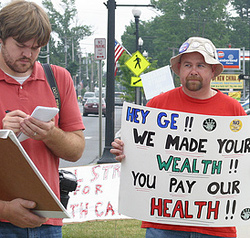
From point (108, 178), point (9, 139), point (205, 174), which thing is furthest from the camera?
point (108, 178)

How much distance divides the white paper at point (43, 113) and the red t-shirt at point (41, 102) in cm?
21

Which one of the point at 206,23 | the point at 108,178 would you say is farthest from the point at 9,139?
the point at 206,23

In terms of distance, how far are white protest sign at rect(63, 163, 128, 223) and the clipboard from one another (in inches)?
132

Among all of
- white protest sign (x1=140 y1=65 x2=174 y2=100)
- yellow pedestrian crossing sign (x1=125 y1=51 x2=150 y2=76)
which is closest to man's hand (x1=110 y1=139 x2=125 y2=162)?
white protest sign (x1=140 y1=65 x2=174 y2=100)

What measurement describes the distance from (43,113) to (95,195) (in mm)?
3733

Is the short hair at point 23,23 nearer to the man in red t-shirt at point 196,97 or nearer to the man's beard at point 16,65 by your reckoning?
the man's beard at point 16,65

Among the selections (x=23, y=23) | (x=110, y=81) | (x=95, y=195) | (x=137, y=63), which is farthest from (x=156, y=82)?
(x=137, y=63)

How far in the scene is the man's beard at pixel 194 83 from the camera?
10.6ft

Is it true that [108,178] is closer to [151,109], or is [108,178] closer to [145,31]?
[151,109]

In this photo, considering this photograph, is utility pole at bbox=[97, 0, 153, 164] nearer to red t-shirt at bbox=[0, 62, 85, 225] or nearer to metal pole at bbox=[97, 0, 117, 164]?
metal pole at bbox=[97, 0, 117, 164]

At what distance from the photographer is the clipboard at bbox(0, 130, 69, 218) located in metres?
2.09

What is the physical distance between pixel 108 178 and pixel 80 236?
729 mm

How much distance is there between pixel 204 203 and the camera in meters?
3.12

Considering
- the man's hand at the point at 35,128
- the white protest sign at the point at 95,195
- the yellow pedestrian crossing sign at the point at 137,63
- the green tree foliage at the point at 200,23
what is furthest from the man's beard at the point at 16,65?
the green tree foliage at the point at 200,23
